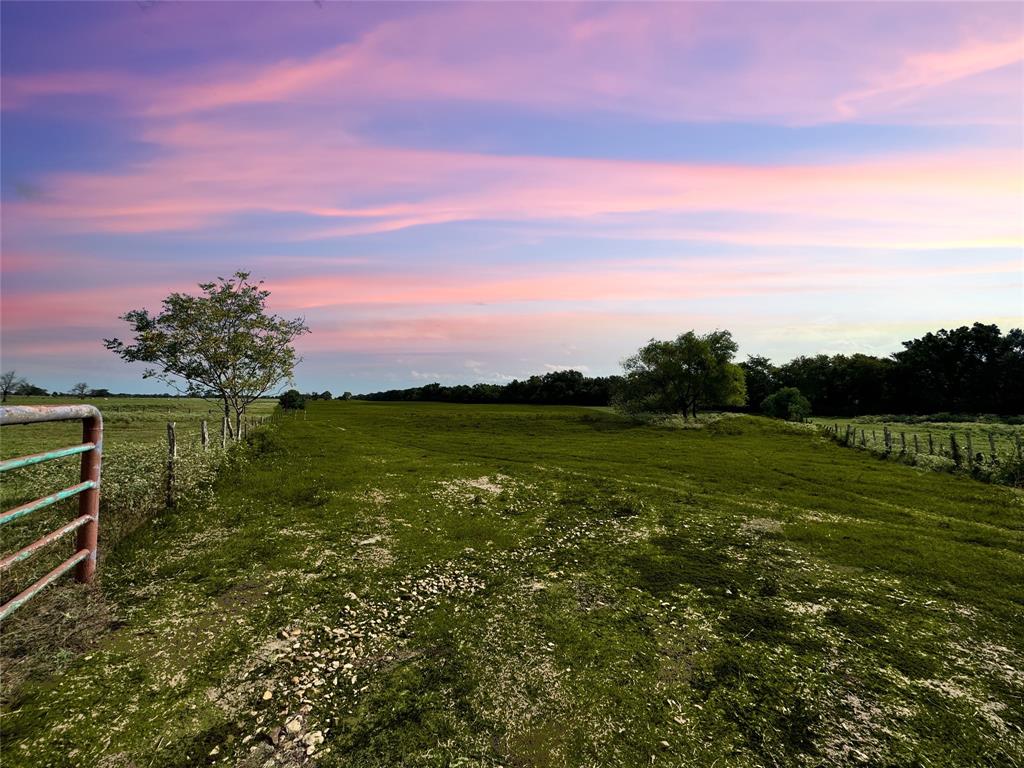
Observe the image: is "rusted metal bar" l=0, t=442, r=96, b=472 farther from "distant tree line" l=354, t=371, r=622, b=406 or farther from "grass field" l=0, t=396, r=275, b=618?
"distant tree line" l=354, t=371, r=622, b=406

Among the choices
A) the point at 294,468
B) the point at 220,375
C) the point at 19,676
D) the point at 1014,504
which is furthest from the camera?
the point at 220,375

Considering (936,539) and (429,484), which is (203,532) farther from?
(936,539)

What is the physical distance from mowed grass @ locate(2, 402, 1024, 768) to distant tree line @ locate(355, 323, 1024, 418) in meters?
58.6

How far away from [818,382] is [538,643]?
465 ft

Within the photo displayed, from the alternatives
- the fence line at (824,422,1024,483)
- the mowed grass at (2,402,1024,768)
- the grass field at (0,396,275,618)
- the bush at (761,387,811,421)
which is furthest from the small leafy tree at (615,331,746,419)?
the grass field at (0,396,275,618)

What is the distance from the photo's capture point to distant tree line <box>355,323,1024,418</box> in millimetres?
74000

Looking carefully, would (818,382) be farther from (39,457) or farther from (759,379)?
(39,457)

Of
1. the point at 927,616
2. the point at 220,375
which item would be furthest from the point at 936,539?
the point at 220,375

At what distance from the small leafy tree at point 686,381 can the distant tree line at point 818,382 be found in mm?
154

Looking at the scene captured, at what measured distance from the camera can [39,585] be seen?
20.8ft

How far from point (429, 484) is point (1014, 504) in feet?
81.4

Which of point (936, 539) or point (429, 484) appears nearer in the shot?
point (936, 539)

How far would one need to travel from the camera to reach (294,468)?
22172mm

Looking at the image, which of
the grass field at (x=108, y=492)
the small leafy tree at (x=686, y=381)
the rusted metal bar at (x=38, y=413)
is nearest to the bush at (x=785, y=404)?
the small leafy tree at (x=686, y=381)
